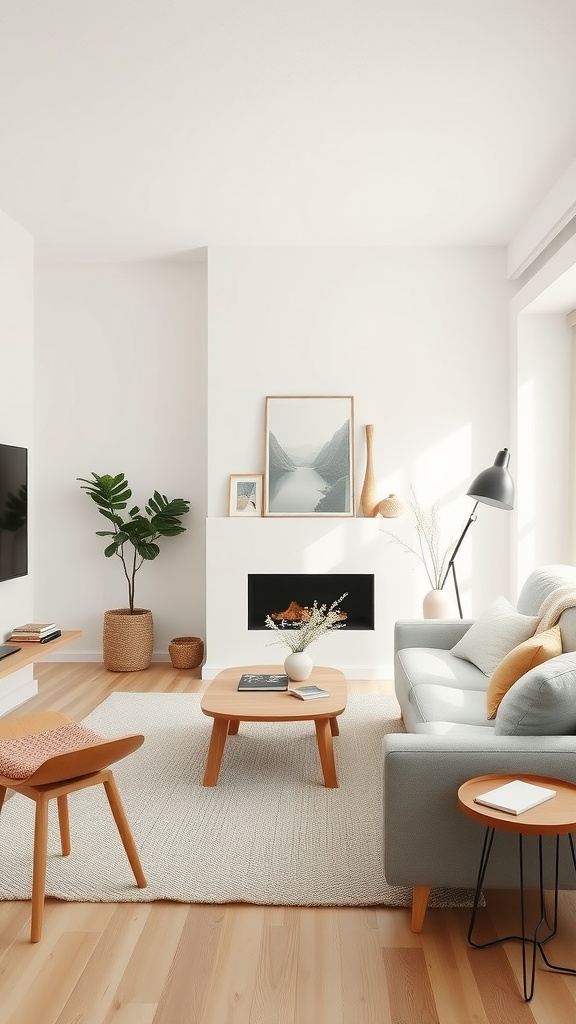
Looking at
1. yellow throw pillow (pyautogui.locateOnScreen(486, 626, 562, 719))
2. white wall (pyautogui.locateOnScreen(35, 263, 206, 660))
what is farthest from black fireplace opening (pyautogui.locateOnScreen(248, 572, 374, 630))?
yellow throw pillow (pyautogui.locateOnScreen(486, 626, 562, 719))

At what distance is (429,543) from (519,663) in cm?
268

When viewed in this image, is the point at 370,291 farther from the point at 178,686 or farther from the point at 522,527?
the point at 178,686

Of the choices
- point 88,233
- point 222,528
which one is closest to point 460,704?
point 222,528

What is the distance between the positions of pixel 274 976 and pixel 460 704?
1.34 meters

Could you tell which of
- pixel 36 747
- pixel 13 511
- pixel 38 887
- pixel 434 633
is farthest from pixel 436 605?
pixel 38 887

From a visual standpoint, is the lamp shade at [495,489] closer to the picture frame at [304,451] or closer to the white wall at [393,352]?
the white wall at [393,352]

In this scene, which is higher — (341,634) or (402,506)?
(402,506)

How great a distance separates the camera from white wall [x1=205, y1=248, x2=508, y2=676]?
561 centimetres

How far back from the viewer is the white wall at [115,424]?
19.8 ft

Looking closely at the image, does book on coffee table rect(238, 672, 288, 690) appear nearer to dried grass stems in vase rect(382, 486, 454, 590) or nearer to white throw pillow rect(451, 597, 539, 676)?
white throw pillow rect(451, 597, 539, 676)

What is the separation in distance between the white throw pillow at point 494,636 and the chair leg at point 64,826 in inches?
72.9

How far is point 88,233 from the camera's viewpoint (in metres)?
5.33

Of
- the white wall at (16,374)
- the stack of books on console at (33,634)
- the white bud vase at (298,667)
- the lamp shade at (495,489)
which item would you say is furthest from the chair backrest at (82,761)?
the lamp shade at (495,489)

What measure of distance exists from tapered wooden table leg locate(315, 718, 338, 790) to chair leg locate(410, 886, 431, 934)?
109 cm
